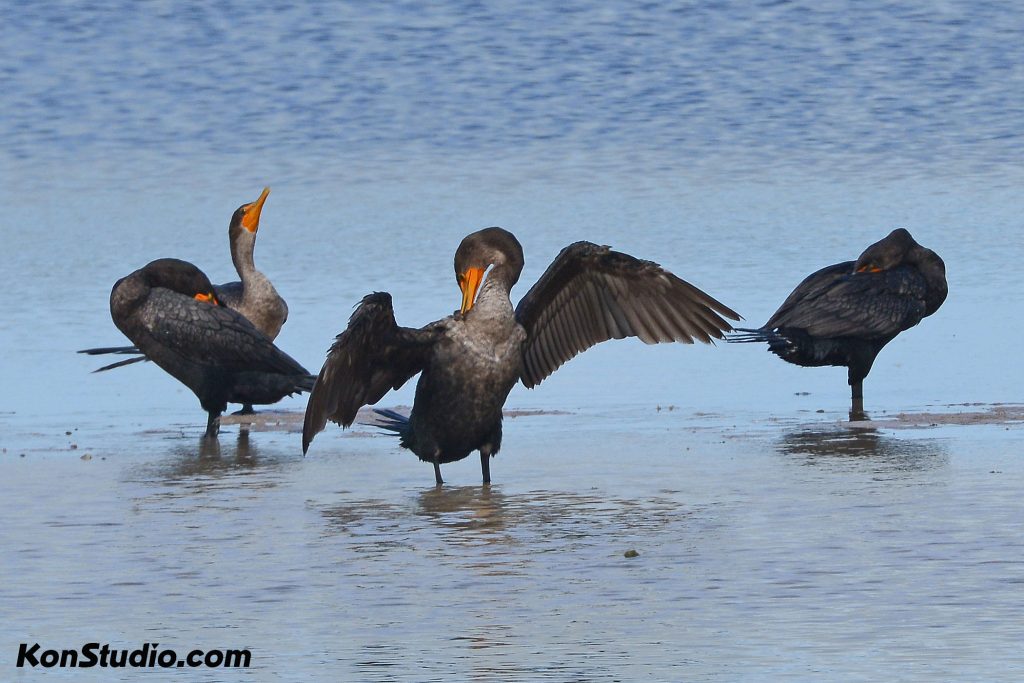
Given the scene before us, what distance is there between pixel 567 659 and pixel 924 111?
2096cm

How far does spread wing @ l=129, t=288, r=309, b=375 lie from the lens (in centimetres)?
1150

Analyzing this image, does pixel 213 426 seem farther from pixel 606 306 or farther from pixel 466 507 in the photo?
pixel 466 507

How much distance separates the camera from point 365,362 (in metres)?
8.62

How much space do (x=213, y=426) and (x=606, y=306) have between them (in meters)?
3.06

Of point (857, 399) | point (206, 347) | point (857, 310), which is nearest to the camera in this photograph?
point (206, 347)

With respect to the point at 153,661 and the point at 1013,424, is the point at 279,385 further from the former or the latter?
the point at 153,661

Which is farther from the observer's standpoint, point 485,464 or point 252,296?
point 252,296

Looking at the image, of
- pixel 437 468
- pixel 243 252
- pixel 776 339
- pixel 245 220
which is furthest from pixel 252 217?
pixel 437 468

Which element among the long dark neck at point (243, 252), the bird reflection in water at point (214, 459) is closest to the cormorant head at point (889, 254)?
the bird reflection in water at point (214, 459)

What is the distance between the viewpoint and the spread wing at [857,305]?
39.3ft

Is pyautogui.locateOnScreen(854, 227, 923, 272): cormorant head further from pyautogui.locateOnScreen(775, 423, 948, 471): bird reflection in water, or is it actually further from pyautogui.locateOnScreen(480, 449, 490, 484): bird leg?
pyautogui.locateOnScreen(480, 449, 490, 484): bird leg

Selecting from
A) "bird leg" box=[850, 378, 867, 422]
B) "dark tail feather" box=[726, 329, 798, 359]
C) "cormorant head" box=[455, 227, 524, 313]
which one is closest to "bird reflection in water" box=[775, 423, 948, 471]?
"bird leg" box=[850, 378, 867, 422]

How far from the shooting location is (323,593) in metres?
6.39

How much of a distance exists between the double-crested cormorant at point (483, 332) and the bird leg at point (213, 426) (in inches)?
91.6
